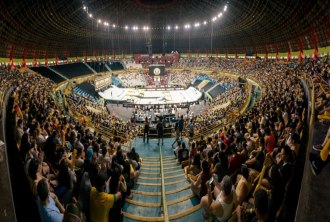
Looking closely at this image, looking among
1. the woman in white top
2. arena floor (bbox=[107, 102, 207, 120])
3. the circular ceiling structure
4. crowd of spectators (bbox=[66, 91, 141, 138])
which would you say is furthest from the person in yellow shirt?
arena floor (bbox=[107, 102, 207, 120])

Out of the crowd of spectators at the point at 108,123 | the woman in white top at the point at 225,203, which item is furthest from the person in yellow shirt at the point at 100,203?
A: the crowd of spectators at the point at 108,123

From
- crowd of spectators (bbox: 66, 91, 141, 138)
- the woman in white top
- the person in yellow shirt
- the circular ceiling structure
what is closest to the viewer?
the person in yellow shirt

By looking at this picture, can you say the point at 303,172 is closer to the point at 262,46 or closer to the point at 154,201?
the point at 154,201

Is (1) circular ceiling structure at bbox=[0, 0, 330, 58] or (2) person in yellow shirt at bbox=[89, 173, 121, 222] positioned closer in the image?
(2) person in yellow shirt at bbox=[89, 173, 121, 222]

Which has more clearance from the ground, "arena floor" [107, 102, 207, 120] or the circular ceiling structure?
the circular ceiling structure

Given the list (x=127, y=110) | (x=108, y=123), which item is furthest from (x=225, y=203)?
(x=127, y=110)

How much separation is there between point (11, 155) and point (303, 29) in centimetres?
3533

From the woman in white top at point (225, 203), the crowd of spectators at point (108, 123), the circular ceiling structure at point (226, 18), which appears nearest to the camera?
the woman in white top at point (225, 203)

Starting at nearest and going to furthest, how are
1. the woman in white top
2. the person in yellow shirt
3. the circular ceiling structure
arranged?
1. the person in yellow shirt
2. the woman in white top
3. the circular ceiling structure

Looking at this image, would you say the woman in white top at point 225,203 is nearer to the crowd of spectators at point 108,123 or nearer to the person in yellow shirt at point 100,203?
the person in yellow shirt at point 100,203

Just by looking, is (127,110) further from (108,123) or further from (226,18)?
(226,18)

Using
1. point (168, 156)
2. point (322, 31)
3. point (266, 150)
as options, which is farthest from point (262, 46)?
point (266, 150)

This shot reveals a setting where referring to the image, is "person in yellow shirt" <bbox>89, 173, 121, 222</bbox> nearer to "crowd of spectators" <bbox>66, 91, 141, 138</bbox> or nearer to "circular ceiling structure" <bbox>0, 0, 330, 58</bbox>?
"crowd of spectators" <bbox>66, 91, 141, 138</bbox>

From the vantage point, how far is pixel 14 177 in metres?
4.11
